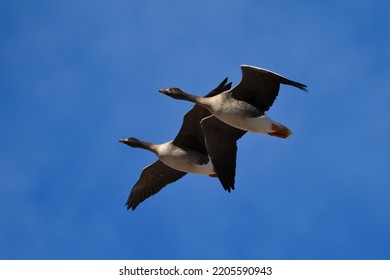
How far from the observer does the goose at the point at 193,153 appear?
74.9 ft

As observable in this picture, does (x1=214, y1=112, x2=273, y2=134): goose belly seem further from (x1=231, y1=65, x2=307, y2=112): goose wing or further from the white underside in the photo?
the white underside

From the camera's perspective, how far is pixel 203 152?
24.1 m

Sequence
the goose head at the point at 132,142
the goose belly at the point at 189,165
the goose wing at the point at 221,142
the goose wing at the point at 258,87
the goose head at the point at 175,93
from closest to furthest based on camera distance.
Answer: the goose wing at the point at 258,87, the goose wing at the point at 221,142, the goose head at the point at 175,93, the goose belly at the point at 189,165, the goose head at the point at 132,142

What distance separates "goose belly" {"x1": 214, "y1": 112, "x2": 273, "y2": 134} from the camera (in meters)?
21.8

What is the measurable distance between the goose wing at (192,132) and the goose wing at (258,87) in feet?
5.49

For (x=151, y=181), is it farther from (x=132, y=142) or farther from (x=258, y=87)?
(x=258, y=87)

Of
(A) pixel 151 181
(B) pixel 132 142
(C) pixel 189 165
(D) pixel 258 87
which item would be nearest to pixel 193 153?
(C) pixel 189 165

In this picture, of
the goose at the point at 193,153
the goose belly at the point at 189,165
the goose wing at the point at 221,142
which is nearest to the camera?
the goose wing at the point at 221,142

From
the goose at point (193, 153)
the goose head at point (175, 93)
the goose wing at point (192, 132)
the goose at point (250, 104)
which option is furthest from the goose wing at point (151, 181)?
the goose at point (250, 104)

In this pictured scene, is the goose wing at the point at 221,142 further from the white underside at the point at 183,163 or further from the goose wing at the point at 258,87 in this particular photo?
the goose wing at the point at 258,87

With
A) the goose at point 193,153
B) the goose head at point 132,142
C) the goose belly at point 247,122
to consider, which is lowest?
the goose belly at point 247,122
